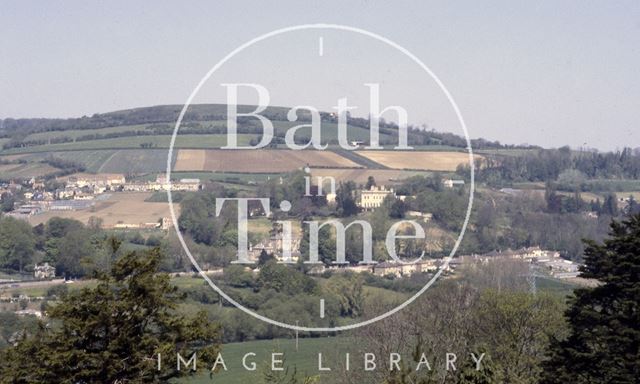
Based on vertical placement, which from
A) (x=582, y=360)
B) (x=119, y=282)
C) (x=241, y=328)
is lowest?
(x=241, y=328)

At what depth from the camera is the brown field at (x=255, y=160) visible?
5469 centimetres

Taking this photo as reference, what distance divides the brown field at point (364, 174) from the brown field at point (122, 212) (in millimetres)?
7430

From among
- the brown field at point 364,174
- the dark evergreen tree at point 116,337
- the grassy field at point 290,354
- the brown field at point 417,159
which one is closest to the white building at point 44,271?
the brown field at point 364,174

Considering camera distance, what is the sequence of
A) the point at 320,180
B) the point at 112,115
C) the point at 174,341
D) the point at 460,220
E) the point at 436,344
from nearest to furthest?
the point at 174,341, the point at 436,344, the point at 460,220, the point at 320,180, the point at 112,115

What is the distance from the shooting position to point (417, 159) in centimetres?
6125

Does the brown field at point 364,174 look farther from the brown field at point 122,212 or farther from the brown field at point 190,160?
the brown field at point 190,160

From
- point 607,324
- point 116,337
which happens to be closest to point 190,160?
point 607,324

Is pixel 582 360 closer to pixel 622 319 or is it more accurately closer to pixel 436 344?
pixel 622 319

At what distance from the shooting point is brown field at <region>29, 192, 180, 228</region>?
159 feet

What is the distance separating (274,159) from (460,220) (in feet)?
50.1

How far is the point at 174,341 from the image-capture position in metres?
10.3

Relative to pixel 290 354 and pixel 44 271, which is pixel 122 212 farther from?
pixel 290 354

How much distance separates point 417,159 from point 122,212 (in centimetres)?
1756

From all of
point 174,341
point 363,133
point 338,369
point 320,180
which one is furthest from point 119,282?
point 320,180
